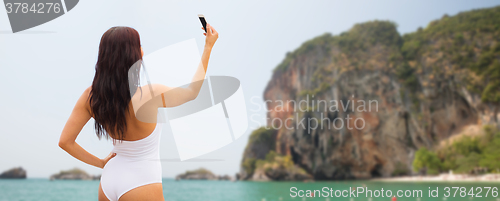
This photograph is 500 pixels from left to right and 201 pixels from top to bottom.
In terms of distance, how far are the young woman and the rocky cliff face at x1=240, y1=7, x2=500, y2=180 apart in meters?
42.1

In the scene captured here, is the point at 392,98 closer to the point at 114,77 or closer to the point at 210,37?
the point at 210,37

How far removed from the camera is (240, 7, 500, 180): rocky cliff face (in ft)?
131

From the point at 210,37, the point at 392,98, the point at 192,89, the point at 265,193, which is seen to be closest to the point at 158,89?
the point at 192,89

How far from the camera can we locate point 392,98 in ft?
143

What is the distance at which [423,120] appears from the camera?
41156 mm

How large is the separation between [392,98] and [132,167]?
1814 inches

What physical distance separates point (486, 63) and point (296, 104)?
2189 centimetres

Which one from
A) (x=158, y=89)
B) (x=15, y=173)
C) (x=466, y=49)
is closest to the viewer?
(x=158, y=89)

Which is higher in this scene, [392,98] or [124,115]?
[124,115]

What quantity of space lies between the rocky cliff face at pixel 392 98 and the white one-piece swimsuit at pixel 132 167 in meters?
42.1

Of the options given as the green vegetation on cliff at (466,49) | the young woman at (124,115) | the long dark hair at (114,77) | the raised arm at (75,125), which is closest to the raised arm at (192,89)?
the young woman at (124,115)

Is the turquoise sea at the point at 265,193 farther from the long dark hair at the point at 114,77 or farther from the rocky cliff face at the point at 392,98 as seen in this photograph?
the long dark hair at the point at 114,77

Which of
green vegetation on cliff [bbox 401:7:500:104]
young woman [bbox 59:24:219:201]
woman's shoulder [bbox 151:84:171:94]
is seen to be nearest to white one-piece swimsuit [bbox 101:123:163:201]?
young woman [bbox 59:24:219:201]

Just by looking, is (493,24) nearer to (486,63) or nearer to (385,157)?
(486,63)
